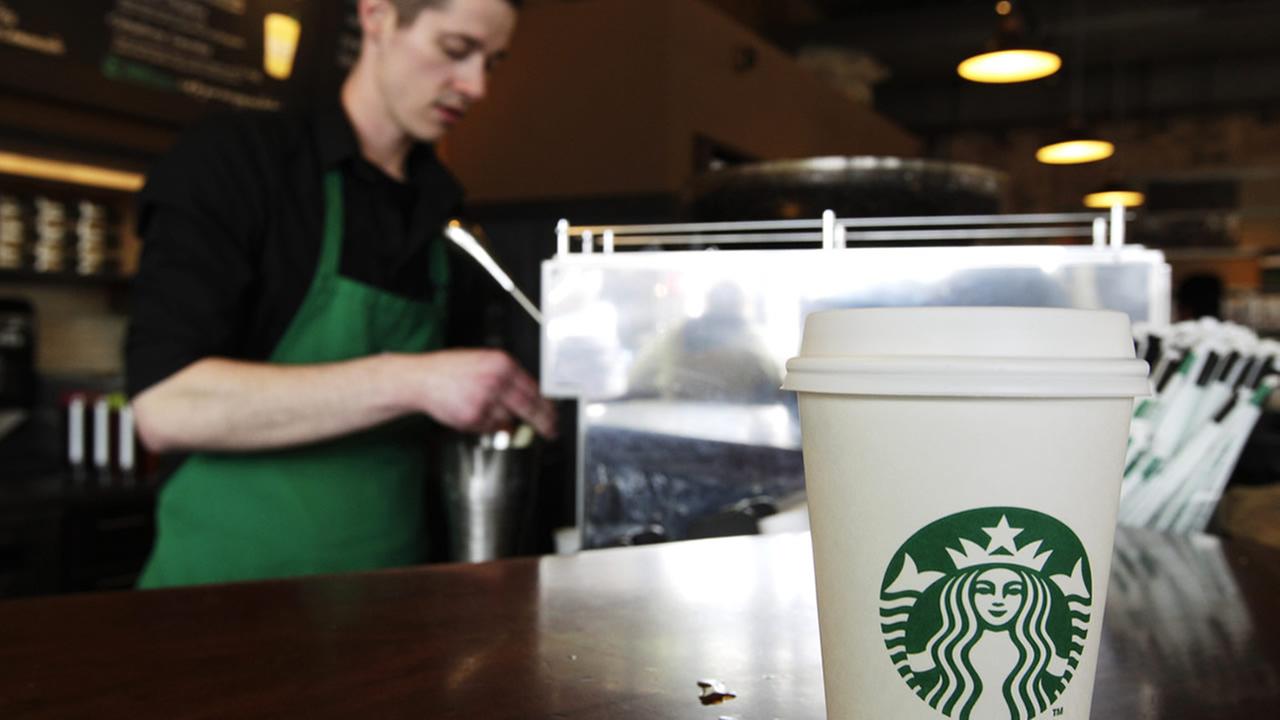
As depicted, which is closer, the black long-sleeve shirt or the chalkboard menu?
the black long-sleeve shirt

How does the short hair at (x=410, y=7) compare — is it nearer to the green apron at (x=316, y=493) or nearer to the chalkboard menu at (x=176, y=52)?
the green apron at (x=316, y=493)

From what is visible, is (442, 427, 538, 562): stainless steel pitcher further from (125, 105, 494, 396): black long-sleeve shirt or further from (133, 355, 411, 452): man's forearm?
(125, 105, 494, 396): black long-sleeve shirt

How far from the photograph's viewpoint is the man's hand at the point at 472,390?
127 centimetres

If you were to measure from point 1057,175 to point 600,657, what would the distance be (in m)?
7.81

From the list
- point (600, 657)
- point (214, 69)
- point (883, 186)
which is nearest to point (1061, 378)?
point (600, 657)

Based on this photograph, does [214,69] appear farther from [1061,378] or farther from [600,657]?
[1061,378]

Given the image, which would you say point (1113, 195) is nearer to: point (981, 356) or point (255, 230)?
point (255, 230)

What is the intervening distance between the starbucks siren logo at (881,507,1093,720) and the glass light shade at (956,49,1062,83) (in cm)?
322

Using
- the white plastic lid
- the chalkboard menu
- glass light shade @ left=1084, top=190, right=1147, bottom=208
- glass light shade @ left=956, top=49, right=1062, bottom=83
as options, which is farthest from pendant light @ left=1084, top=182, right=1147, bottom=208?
the white plastic lid

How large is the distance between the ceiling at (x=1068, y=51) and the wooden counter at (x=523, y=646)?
13.0 feet

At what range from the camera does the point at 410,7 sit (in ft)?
4.96

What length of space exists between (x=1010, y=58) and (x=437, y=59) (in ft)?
7.83

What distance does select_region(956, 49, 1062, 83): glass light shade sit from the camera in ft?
10.6

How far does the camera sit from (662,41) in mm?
3201
